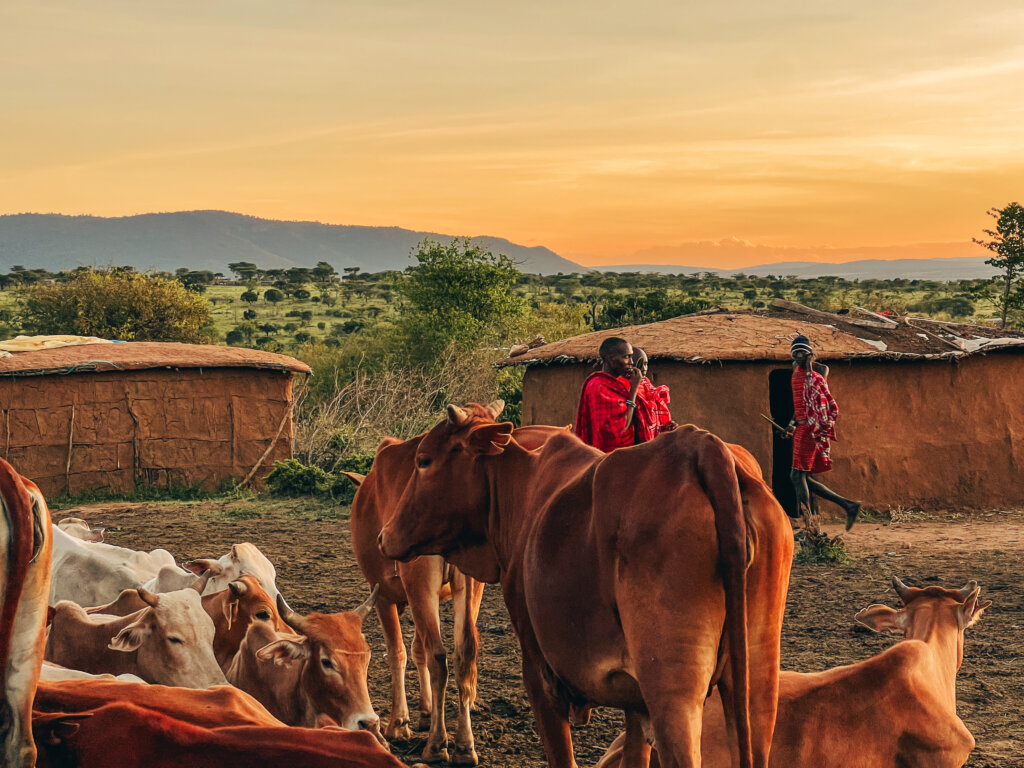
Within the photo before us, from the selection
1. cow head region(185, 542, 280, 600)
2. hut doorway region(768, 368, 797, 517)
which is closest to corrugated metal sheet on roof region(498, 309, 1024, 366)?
hut doorway region(768, 368, 797, 517)

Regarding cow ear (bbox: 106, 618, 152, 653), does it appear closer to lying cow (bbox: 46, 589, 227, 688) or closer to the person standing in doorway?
lying cow (bbox: 46, 589, 227, 688)

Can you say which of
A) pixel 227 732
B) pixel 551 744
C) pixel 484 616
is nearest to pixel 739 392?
pixel 484 616

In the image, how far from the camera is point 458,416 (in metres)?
4.55

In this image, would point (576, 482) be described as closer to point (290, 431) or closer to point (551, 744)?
point (551, 744)

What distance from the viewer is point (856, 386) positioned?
13875 mm

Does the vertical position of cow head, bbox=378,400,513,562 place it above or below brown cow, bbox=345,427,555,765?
above

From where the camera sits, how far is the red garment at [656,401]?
6242 millimetres

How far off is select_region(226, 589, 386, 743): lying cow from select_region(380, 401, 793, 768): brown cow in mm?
763

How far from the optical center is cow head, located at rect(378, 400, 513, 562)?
4.64 meters

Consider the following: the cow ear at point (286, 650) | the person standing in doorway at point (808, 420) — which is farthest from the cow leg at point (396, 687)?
the person standing in doorway at point (808, 420)

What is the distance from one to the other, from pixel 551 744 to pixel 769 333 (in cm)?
1076

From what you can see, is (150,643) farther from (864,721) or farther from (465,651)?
(864,721)

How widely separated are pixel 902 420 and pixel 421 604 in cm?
983

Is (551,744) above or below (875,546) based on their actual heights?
above
